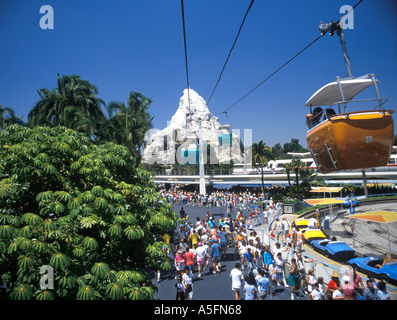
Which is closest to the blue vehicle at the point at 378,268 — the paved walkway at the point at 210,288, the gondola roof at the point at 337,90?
the paved walkway at the point at 210,288

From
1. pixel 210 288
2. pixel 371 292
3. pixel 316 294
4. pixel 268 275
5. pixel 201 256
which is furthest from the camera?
pixel 201 256

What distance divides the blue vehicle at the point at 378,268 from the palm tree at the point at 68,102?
1818 cm

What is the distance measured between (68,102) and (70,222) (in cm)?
2148

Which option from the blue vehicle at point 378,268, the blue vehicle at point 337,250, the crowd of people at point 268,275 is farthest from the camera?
the blue vehicle at point 337,250

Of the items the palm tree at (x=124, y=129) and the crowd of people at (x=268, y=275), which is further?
the palm tree at (x=124, y=129)

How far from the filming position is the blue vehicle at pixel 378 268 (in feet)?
27.6

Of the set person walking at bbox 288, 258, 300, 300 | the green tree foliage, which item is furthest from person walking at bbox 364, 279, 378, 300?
the green tree foliage

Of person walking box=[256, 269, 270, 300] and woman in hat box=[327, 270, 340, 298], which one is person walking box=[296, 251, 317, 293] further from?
person walking box=[256, 269, 270, 300]

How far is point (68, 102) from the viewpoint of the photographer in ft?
75.2

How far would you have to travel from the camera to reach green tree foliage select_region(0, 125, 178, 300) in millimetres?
4266

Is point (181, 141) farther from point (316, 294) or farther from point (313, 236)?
point (316, 294)

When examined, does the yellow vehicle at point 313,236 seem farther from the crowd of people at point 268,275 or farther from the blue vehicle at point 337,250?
the crowd of people at point 268,275

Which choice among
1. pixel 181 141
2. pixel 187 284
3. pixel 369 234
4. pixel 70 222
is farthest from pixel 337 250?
pixel 181 141

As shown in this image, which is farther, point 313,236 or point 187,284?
point 313,236
